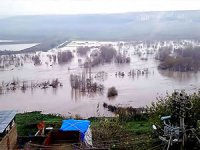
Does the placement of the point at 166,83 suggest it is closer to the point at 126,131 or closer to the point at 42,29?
the point at 126,131

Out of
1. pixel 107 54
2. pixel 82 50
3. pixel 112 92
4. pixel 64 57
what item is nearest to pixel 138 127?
pixel 112 92

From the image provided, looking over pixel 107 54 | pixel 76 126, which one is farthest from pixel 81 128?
pixel 107 54

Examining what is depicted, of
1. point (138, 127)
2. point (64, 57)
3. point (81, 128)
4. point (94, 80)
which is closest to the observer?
point (81, 128)

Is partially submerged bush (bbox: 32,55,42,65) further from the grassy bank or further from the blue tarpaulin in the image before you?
the blue tarpaulin

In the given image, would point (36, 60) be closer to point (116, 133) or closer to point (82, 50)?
point (82, 50)

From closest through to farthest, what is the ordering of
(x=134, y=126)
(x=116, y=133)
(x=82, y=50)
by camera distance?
1. (x=116, y=133)
2. (x=134, y=126)
3. (x=82, y=50)

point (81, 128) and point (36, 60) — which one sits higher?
point (36, 60)

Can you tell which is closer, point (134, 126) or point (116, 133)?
point (116, 133)

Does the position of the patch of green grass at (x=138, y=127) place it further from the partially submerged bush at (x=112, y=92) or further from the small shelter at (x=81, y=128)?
the partially submerged bush at (x=112, y=92)

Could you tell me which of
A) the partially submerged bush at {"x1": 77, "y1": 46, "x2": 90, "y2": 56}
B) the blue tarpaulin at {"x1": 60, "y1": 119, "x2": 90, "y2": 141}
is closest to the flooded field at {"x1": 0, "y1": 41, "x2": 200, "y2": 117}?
the partially submerged bush at {"x1": 77, "y1": 46, "x2": 90, "y2": 56}

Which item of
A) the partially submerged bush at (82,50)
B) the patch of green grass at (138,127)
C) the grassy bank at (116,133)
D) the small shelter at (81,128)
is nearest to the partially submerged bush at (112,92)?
the grassy bank at (116,133)

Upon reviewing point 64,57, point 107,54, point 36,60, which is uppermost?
point 107,54
